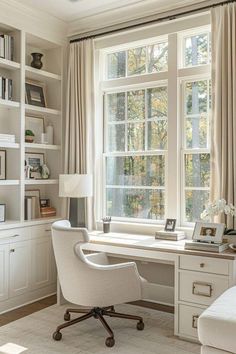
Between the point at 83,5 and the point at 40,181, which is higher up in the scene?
the point at 83,5

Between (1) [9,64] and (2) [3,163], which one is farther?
(2) [3,163]

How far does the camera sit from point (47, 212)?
4.28 metres

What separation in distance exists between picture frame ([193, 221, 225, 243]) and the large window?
23.6 inches

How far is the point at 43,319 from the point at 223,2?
3.30 metres

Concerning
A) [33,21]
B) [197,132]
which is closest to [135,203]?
[197,132]

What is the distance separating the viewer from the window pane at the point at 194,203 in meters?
3.64

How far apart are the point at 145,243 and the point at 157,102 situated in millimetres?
1523

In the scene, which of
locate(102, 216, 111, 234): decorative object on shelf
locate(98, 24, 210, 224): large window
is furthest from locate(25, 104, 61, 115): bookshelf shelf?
locate(102, 216, 111, 234): decorative object on shelf

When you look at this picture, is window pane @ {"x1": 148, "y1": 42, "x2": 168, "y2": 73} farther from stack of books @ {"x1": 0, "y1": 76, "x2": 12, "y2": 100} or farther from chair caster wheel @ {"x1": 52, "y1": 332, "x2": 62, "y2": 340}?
chair caster wheel @ {"x1": 52, "y1": 332, "x2": 62, "y2": 340}

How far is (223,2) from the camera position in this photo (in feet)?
10.9

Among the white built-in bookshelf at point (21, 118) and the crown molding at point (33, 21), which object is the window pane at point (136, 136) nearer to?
the white built-in bookshelf at point (21, 118)

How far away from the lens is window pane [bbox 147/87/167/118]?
3.88 metres

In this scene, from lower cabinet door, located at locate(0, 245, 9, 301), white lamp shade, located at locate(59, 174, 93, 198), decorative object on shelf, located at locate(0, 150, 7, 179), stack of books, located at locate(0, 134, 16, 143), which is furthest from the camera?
decorative object on shelf, located at locate(0, 150, 7, 179)

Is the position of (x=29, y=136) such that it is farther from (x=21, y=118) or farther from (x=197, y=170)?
(x=197, y=170)
